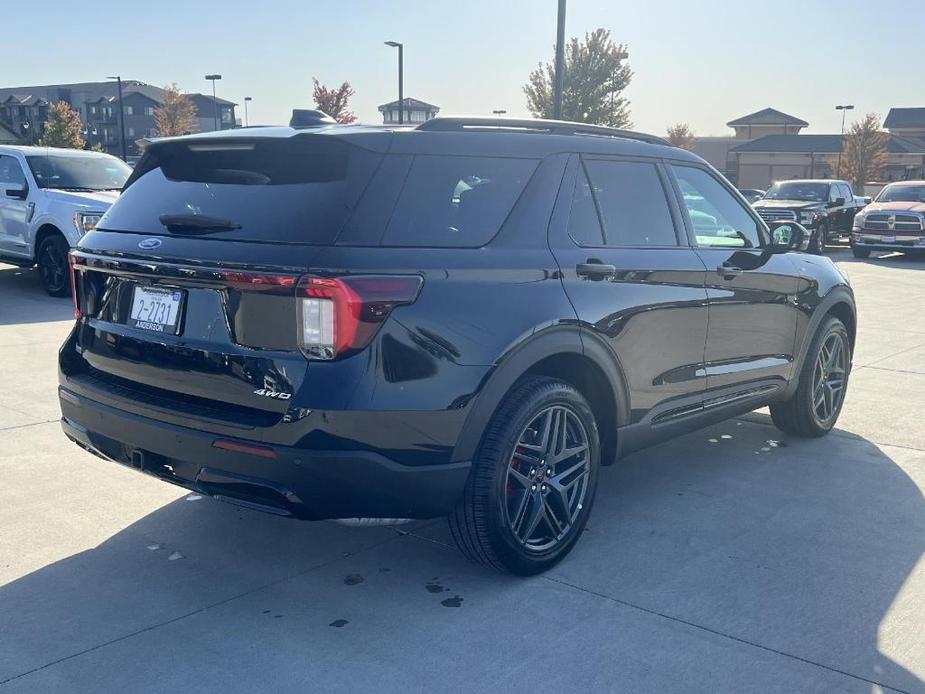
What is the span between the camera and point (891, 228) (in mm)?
20766

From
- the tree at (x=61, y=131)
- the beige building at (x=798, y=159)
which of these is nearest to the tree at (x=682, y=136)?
the beige building at (x=798, y=159)

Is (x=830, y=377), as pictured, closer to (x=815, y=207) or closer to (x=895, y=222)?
(x=895, y=222)

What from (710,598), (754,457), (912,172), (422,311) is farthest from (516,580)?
(912,172)

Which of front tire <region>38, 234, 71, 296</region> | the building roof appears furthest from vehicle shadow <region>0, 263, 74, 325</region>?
the building roof

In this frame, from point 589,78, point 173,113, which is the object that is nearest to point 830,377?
point 589,78

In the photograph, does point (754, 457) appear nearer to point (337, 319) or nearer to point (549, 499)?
point (549, 499)

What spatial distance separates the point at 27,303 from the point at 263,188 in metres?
8.98

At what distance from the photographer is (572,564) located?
13.1ft

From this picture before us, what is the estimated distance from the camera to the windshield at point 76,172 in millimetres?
12227

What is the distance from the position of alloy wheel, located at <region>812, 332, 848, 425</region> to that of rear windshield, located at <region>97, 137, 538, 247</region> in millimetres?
3010

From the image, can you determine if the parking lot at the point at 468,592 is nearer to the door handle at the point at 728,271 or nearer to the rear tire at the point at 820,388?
the rear tire at the point at 820,388

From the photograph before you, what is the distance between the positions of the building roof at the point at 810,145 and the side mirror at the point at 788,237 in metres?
67.6

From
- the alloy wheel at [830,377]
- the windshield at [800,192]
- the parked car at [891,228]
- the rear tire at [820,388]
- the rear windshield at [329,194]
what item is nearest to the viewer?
the rear windshield at [329,194]

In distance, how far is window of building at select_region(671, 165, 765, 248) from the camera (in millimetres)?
4824
